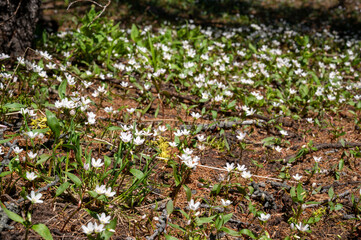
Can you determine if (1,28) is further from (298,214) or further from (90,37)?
(298,214)

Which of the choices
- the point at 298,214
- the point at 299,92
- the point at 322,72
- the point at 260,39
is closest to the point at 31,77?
the point at 298,214

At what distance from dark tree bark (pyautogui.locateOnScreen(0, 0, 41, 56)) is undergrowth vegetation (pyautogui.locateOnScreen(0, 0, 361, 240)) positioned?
24 centimetres

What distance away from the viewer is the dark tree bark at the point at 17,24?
11.2 ft

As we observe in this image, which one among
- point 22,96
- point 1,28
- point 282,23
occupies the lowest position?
point 282,23

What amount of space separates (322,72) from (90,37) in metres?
3.90

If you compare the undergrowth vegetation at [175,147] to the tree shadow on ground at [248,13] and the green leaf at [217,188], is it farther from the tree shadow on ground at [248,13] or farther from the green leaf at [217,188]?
the tree shadow on ground at [248,13]

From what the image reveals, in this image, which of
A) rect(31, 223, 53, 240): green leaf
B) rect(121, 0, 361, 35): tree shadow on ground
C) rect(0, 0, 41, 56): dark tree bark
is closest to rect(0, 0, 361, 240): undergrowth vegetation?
rect(31, 223, 53, 240): green leaf

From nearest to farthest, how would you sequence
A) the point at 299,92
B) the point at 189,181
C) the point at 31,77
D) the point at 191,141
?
the point at 189,181 < the point at 191,141 < the point at 31,77 < the point at 299,92

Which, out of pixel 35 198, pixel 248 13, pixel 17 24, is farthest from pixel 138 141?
pixel 248 13

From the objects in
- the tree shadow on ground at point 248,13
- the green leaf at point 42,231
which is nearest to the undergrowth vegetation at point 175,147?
the green leaf at point 42,231

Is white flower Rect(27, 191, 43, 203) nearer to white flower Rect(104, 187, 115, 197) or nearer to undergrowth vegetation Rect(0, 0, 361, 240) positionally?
undergrowth vegetation Rect(0, 0, 361, 240)

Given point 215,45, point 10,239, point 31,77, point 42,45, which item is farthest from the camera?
point 215,45

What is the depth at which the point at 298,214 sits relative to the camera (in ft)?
7.14

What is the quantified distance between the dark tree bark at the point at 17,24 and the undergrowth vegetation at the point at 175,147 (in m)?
0.24
